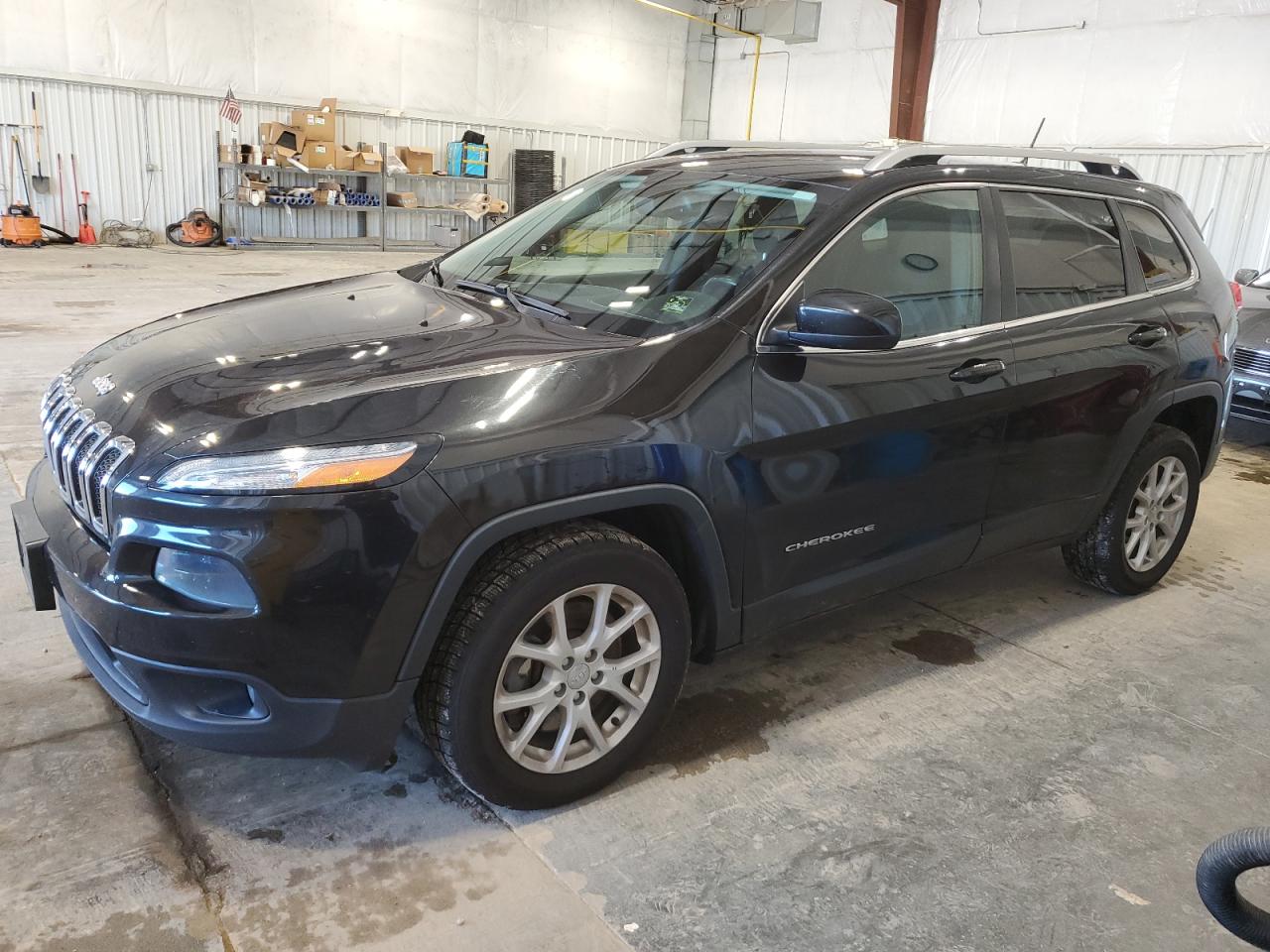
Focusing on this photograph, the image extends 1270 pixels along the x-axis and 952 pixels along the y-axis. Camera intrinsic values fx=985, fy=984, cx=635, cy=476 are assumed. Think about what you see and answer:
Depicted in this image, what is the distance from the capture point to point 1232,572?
4184mm

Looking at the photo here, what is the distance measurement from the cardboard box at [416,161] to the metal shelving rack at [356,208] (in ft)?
0.35

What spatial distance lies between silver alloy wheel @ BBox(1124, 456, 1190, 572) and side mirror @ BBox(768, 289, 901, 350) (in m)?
1.72

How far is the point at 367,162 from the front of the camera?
50.7 ft

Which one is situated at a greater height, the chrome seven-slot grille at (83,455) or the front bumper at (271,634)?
the chrome seven-slot grille at (83,455)

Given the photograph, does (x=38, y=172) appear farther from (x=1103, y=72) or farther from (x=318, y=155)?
(x=1103, y=72)

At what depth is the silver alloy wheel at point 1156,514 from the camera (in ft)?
12.0

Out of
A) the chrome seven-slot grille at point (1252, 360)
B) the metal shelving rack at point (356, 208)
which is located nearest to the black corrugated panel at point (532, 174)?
the metal shelving rack at point (356, 208)

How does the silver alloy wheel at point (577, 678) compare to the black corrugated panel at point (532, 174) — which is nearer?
the silver alloy wheel at point (577, 678)

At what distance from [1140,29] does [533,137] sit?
10.0 metres

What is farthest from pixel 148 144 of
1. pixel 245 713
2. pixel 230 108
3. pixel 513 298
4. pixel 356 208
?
pixel 245 713

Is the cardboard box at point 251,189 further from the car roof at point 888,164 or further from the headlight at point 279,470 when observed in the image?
the headlight at point 279,470

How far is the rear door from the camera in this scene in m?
3.05

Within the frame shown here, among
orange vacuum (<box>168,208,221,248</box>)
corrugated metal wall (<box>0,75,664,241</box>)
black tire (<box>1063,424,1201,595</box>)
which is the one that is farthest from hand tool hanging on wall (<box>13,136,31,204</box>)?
black tire (<box>1063,424,1201,595</box>)

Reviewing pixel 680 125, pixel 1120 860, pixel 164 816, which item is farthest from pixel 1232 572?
pixel 680 125
